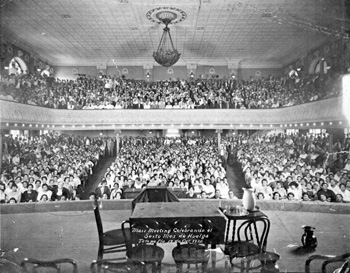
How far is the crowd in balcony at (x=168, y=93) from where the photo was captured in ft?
39.1

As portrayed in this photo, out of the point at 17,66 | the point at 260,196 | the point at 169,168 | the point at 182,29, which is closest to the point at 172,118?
the point at 169,168

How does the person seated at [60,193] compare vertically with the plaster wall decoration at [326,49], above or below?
below

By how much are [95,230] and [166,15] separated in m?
7.85

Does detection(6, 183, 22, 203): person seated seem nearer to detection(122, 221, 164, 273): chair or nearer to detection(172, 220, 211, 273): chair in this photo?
detection(122, 221, 164, 273): chair

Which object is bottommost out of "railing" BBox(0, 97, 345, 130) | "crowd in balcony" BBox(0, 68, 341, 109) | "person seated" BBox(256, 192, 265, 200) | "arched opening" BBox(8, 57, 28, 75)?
"person seated" BBox(256, 192, 265, 200)

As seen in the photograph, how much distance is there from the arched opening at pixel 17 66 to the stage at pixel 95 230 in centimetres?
720

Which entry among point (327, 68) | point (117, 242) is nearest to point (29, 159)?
point (117, 242)

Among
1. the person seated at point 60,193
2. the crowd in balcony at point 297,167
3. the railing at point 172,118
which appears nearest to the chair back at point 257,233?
the crowd in balcony at point 297,167

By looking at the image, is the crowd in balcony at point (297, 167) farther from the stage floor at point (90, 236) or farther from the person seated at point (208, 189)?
the stage floor at point (90, 236)

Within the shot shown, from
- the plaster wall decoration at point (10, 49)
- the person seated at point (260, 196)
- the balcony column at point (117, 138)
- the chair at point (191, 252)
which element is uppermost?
the plaster wall decoration at point (10, 49)

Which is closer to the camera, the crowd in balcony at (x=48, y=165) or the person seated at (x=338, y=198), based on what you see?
the person seated at (x=338, y=198)

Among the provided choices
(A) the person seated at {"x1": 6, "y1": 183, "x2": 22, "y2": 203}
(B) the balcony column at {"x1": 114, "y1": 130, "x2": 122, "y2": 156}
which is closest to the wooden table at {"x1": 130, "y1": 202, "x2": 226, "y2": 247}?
(A) the person seated at {"x1": 6, "y1": 183, "x2": 22, "y2": 203}

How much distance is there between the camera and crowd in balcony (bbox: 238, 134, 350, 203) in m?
7.62

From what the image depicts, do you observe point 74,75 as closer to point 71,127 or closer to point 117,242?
point 71,127
